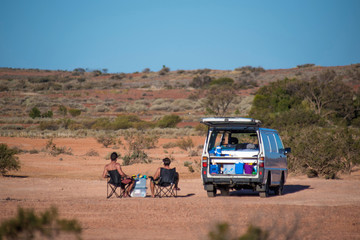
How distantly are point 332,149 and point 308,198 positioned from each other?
5.84 m

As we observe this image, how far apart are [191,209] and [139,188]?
289cm

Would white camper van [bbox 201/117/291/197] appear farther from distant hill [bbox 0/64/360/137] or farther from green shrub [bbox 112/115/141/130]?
distant hill [bbox 0/64/360/137]

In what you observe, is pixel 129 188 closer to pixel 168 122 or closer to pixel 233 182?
pixel 233 182

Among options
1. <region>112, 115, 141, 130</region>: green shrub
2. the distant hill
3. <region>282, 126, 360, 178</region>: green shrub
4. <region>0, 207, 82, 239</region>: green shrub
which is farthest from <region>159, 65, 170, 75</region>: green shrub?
<region>0, 207, 82, 239</region>: green shrub

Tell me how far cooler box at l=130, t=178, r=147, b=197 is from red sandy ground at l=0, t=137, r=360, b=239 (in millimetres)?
384

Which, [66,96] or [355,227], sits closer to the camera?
[355,227]

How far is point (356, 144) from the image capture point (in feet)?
64.4

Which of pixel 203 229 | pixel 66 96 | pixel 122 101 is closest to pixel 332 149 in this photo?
pixel 203 229

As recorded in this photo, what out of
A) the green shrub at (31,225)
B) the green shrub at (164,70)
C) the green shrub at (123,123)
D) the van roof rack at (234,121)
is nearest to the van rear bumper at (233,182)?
the van roof rack at (234,121)

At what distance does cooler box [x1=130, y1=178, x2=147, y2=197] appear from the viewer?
12961mm

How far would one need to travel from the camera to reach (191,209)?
10.4m

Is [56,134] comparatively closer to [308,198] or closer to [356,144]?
[356,144]

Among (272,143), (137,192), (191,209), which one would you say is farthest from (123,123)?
(191,209)

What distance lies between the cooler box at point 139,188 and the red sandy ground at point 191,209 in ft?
1.26
